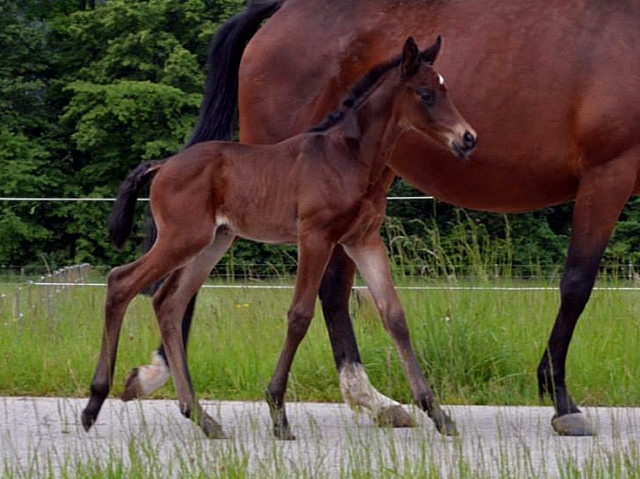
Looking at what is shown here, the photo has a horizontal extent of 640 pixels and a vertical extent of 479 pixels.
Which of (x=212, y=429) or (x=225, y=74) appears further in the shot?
(x=225, y=74)

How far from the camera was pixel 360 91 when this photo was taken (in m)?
6.61

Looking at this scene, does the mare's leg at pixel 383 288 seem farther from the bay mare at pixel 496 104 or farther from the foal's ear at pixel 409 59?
the foal's ear at pixel 409 59

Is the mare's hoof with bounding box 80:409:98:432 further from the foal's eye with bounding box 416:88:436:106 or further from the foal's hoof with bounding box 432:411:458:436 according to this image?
the foal's eye with bounding box 416:88:436:106

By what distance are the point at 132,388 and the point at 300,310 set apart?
1.07 m

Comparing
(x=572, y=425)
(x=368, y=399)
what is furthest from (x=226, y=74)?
(x=572, y=425)

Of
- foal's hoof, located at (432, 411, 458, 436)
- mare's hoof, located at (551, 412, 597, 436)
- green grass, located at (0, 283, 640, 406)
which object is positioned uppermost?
foal's hoof, located at (432, 411, 458, 436)

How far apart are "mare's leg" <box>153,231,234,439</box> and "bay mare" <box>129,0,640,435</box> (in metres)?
0.25

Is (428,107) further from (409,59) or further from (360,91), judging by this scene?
(360,91)

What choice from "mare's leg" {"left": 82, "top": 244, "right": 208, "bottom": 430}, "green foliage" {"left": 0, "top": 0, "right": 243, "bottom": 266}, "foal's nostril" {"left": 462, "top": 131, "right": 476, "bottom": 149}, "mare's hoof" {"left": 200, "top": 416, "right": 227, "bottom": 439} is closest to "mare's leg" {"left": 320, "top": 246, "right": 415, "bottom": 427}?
"mare's hoof" {"left": 200, "top": 416, "right": 227, "bottom": 439}

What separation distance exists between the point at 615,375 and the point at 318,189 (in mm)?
2603

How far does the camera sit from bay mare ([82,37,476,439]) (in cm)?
634

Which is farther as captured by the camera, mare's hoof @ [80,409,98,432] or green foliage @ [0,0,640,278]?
green foliage @ [0,0,640,278]

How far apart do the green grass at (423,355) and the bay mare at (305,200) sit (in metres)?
0.94

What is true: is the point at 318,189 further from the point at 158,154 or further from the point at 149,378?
the point at 158,154
